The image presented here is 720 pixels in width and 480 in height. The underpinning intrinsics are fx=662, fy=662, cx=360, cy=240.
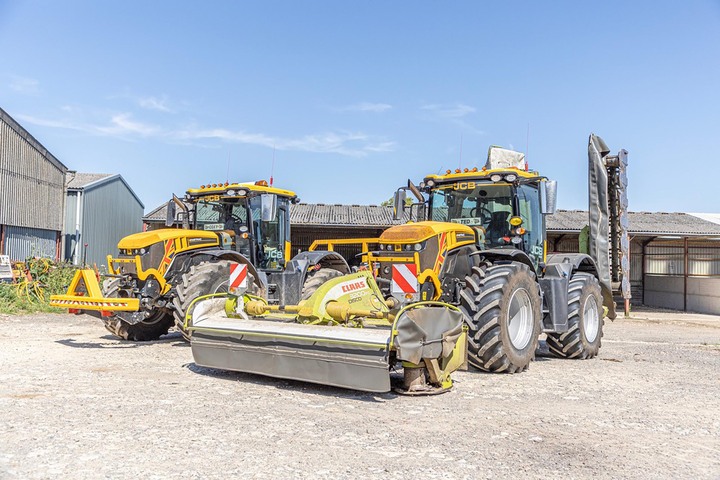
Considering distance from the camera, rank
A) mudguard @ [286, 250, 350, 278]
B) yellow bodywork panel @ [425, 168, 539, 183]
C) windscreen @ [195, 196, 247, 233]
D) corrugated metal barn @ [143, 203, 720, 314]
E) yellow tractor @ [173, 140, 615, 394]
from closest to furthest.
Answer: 1. yellow tractor @ [173, 140, 615, 394]
2. yellow bodywork panel @ [425, 168, 539, 183]
3. mudguard @ [286, 250, 350, 278]
4. windscreen @ [195, 196, 247, 233]
5. corrugated metal barn @ [143, 203, 720, 314]

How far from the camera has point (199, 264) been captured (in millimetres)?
9555

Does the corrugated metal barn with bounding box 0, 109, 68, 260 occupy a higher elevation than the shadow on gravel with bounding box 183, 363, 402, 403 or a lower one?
higher

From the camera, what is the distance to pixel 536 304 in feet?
26.2

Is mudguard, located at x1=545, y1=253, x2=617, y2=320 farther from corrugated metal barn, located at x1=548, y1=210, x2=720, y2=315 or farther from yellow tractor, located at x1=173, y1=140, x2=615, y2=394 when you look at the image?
corrugated metal barn, located at x1=548, y1=210, x2=720, y2=315

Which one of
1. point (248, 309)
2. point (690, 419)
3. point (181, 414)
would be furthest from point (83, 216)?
point (690, 419)

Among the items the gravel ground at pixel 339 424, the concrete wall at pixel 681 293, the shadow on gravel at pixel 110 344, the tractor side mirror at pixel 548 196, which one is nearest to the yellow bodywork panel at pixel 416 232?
the tractor side mirror at pixel 548 196

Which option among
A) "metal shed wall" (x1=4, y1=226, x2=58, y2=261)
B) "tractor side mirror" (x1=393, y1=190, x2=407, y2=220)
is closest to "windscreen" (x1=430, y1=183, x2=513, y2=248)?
"tractor side mirror" (x1=393, y1=190, x2=407, y2=220)

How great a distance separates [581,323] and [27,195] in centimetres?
1881

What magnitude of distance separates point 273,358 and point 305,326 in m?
0.44

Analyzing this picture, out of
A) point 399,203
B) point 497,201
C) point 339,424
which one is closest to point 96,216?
point 399,203

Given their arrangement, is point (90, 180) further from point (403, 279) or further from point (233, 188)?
point (403, 279)

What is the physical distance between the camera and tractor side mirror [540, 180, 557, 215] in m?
8.52

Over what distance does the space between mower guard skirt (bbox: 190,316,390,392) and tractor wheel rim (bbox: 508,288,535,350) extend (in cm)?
239

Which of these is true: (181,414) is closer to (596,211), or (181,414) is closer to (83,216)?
(596,211)
